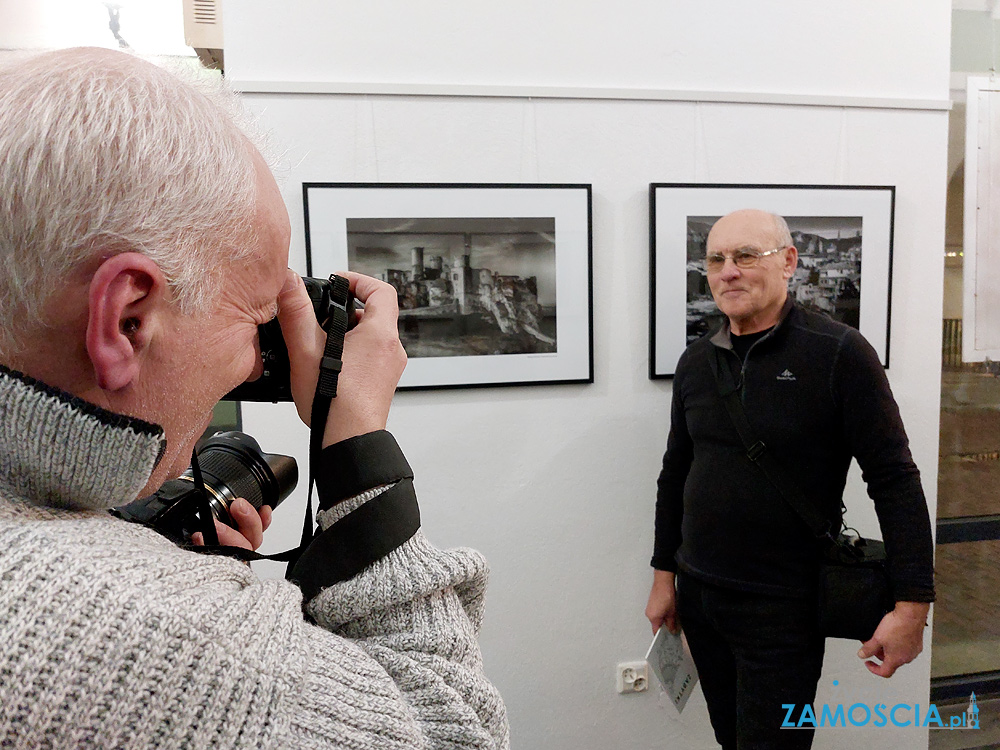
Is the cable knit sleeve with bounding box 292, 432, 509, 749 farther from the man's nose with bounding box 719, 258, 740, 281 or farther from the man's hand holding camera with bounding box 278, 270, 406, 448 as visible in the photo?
the man's nose with bounding box 719, 258, 740, 281

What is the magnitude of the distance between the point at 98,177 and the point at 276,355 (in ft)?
0.96

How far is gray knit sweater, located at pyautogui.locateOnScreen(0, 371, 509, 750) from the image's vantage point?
350 millimetres

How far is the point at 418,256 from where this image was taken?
1848 millimetres

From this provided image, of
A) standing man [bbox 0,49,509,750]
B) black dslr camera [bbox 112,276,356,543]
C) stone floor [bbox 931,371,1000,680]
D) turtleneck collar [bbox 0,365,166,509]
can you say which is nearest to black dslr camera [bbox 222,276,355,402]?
black dslr camera [bbox 112,276,356,543]

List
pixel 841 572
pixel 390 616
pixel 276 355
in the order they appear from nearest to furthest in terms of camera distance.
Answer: pixel 390 616 < pixel 276 355 < pixel 841 572

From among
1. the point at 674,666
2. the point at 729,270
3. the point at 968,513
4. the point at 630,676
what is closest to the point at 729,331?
the point at 729,270

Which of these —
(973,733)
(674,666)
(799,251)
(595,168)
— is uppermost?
(595,168)

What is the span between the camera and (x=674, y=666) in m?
1.84

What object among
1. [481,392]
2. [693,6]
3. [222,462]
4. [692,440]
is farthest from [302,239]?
[693,6]

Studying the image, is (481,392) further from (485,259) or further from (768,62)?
(768,62)

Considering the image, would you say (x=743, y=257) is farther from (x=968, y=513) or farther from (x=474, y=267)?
(x=968, y=513)

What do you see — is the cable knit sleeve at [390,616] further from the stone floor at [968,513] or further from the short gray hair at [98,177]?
the stone floor at [968,513]

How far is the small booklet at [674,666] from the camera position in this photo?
6.04 feet

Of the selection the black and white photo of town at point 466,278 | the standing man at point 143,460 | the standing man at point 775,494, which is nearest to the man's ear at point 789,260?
the standing man at point 775,494
